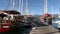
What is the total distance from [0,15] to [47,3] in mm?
13480

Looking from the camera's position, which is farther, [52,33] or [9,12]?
[9,12]

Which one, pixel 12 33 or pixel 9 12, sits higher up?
pixel 9 12

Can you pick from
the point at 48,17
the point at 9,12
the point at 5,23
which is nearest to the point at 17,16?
the point at 9,12

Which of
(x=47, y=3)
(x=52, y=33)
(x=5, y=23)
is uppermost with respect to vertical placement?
(x=47, y=3)

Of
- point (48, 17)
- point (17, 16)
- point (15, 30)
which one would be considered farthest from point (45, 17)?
point (15, 30)

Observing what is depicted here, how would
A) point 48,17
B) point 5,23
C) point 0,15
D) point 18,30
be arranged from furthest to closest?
point 48,17 → point 0,15 → point 18,30 → point 5,23

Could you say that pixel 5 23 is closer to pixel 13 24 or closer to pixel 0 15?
pixel 13 24

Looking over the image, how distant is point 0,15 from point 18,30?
2309mm

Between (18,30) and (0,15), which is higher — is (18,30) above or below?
below

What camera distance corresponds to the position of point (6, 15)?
16828 mm

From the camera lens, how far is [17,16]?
17.4 metres

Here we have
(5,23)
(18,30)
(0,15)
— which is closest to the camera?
(5,23)

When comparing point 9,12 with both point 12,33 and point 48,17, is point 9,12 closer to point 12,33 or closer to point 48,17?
point 12,33

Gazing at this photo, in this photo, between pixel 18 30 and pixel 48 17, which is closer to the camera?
pixel 18 30
